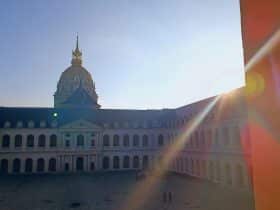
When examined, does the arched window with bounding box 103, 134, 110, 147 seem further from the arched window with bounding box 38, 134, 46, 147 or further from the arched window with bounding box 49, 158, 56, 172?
the arched window with bounding box 38, 134, 46, 147

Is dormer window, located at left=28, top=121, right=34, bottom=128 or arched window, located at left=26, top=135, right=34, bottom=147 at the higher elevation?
dormer window, located at left=28, top=121, right=34, bottom=128

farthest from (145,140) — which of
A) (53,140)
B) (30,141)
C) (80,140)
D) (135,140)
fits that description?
(30,141)

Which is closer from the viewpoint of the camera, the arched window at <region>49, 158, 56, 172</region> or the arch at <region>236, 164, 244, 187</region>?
the arch at <region>236, 164, 244, 187</region>

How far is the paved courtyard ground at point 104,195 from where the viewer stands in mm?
25266

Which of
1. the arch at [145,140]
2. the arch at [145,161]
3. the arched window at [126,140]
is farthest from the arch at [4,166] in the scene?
the arch at [145,140]

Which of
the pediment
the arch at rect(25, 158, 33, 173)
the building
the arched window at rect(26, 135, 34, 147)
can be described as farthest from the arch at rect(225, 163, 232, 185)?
the arched window at rect(26, 135, 34, 147)

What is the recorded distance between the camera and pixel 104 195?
30.4 meters

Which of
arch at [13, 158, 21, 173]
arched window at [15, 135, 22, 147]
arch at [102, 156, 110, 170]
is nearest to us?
arch at [13, 158, 21, 173]

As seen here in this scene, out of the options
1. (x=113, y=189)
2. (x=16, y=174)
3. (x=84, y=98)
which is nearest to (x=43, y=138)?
(x=16, y=174)

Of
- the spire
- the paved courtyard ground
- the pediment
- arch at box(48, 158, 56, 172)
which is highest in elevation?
the spire

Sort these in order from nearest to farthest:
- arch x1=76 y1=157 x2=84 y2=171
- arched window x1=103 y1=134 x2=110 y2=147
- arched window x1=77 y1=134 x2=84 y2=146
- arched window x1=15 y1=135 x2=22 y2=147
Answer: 1. arched window x1=15 y1=135 x2=22 y2=147
2. arch x1=76 y1=157 x2=84 y2=171
3. arched window x1=77 y1=134 x2=84 y2=146
4. arched window x1=103 y1=134 x2=110 y2=147

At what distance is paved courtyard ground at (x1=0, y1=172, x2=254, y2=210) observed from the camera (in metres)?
25.3

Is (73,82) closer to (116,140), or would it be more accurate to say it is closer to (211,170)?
(116,140)

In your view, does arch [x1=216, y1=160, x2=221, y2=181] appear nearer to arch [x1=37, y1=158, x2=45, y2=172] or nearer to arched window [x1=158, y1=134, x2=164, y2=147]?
arched window [x1=158, y1=134, x2=164, y2=147]
